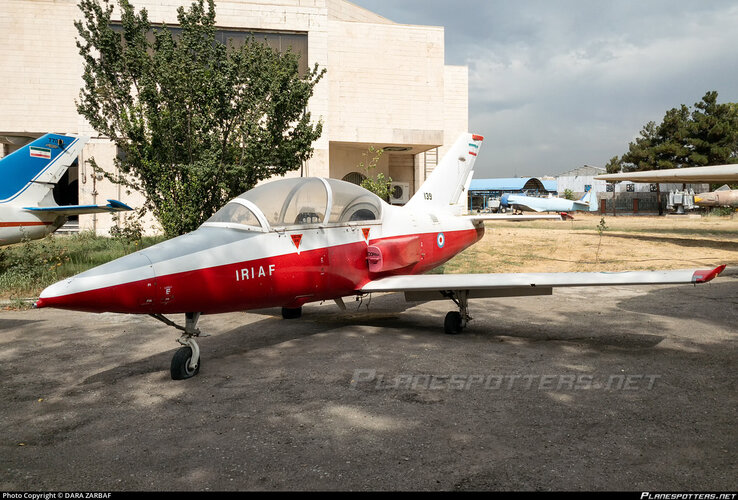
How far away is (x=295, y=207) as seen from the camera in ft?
21.1

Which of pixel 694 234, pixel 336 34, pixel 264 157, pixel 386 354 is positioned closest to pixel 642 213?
pixel 694 234

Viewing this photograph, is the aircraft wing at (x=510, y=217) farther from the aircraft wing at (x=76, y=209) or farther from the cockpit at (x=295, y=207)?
the aircraft wing at (x=76, y=209)

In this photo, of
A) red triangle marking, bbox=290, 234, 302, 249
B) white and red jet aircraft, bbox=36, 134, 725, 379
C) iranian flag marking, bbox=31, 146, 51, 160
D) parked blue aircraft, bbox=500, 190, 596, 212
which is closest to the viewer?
white and red jet aircraft, bbox=36, 134, 725, 379

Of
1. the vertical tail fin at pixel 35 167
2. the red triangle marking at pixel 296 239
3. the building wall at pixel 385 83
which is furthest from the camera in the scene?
the building wall at pixel 385 83

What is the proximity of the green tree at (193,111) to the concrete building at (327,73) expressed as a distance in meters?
11.8

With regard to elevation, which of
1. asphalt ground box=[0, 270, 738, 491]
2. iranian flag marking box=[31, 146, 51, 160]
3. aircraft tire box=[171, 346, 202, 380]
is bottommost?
asphalt ground box=[0, 270, 738, 491]

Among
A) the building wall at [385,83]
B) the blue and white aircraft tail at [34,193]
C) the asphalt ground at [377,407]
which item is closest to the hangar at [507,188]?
the building wall at [385,83]

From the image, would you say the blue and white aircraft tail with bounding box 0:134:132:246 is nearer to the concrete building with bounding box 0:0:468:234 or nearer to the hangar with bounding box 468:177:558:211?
the concrete building with bounding box 0:0:468:234

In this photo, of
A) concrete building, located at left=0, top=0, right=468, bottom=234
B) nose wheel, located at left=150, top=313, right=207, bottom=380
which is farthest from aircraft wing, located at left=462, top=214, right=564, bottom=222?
concrete building, located at left=0, top=0, right=468, bottom=234

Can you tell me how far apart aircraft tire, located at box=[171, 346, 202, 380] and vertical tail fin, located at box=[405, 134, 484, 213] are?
5.46m

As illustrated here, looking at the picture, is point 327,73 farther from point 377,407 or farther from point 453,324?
point 377,407

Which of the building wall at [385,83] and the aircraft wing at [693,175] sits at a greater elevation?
the building wall at [385,83]

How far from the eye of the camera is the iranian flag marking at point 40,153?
41.4 feet

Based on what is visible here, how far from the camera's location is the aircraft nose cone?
170 inches
